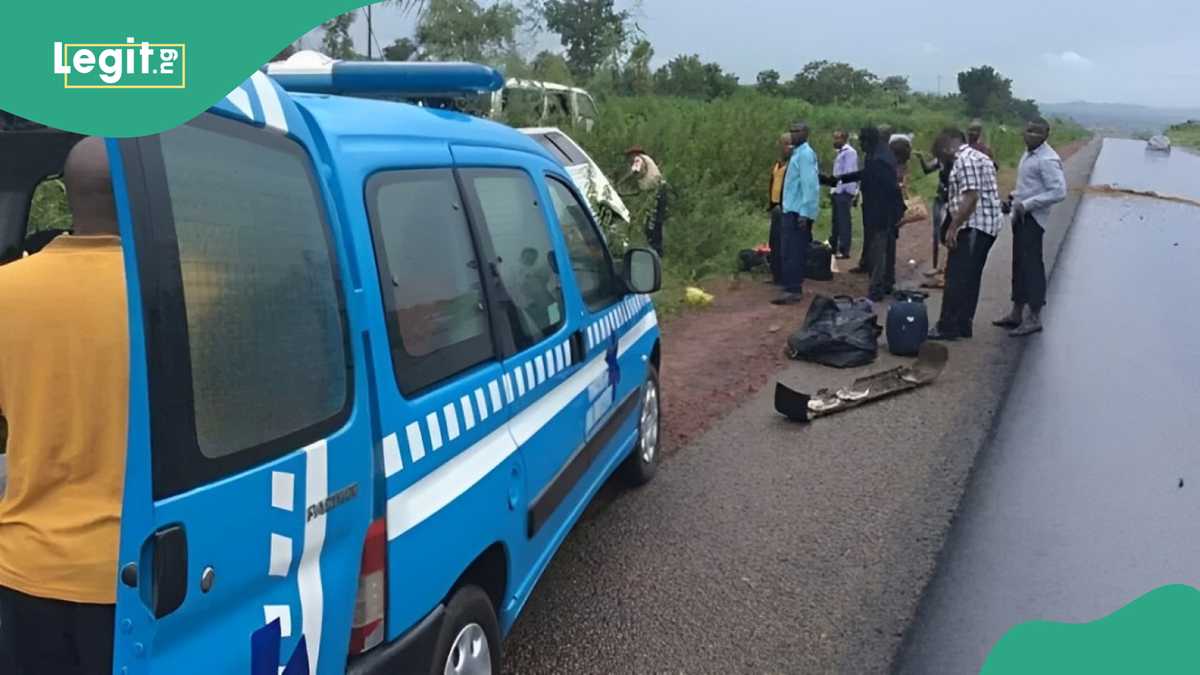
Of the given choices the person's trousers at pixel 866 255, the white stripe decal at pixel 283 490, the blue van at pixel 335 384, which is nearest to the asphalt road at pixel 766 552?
the blue van at pixel 335 384

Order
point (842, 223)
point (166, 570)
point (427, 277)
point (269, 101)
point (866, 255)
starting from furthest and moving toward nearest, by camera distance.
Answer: point (842, 223), point (866, 255), point (427, 277), point (269, 101), point (166, 570)

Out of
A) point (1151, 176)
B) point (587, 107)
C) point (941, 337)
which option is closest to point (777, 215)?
point (941, 337)

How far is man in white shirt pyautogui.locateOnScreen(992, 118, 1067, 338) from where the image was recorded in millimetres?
8766

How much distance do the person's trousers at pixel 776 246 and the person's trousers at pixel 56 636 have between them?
396 inches

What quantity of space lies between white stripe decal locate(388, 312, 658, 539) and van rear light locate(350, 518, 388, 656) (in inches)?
1.8

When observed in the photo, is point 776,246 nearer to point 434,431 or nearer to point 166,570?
point 434,431

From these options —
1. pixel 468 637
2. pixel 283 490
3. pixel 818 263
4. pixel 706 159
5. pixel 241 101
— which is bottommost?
pixel 468 637

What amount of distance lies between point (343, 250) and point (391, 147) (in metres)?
0.47

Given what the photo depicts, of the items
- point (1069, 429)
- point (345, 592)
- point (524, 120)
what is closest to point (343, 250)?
point (345, 592)

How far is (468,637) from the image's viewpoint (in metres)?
2.81

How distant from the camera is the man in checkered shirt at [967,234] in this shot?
28.6ft

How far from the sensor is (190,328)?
1.76 m

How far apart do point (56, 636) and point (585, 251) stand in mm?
2800

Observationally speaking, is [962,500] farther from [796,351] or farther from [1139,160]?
[1139,160]
